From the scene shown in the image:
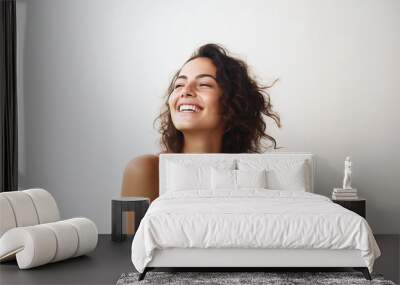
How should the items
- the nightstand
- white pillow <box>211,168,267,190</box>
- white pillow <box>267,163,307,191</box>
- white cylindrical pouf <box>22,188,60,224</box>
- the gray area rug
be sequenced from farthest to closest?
the nightstand, white pillow <box>267,163,307,191</box>, white pillow <box>211,168,267,190</box>, white cylindrical pouf <box>22,188,60,224</box>, the gray area rug

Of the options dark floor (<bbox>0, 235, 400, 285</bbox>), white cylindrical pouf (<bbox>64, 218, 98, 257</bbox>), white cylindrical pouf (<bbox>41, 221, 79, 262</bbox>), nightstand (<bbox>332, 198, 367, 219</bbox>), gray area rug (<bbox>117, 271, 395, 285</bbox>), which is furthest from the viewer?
nightstand (<bbox>332, 198, 367, 219</bbox>)

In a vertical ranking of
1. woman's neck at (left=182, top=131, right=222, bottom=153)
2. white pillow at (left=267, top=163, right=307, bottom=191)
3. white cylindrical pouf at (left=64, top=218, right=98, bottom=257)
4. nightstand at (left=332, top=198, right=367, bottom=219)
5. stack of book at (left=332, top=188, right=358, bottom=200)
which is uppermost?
woman's neck at (left=182, top=131, right=222, bottom=153)

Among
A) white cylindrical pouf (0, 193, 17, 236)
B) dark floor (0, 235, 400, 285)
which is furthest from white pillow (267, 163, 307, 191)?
white cylindrical pouf (0, 193, 17, 236)

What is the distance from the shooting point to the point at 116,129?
705 cm

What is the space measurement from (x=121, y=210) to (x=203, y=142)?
3.89 ft

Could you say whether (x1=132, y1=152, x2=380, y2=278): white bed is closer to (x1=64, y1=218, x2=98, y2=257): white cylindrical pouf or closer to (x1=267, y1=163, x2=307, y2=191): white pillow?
(x1=64, y1=218, x2=98, y2=257): white cylindrical pouf

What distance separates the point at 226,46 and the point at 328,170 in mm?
1769

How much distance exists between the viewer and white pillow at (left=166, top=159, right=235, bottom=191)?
20.8ft

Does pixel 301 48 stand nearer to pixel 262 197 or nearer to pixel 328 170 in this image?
pixel 328 170

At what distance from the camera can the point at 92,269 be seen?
520 cm

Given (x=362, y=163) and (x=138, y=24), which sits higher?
(x=138, y=24)

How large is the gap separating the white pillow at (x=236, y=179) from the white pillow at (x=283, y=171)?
124 millimetres

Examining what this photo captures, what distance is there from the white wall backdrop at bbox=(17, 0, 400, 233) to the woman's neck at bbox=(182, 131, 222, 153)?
0.41m

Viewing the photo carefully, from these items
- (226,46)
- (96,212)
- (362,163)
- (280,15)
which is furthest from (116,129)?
(362,163)
